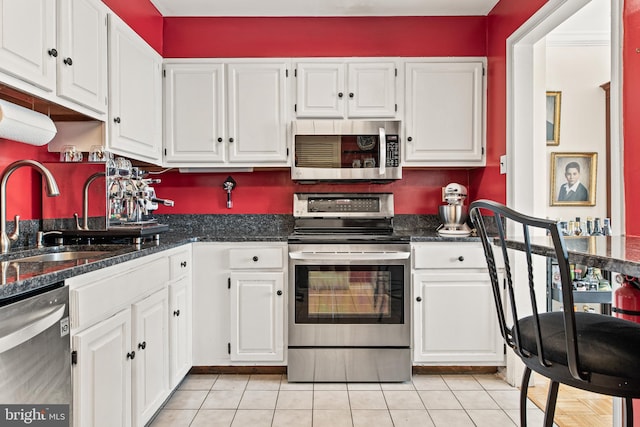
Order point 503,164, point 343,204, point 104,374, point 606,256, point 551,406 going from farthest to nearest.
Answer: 1. point 343,204
2. point 503,164
3. point 104,374
4. point 551,406
5. point 606,256

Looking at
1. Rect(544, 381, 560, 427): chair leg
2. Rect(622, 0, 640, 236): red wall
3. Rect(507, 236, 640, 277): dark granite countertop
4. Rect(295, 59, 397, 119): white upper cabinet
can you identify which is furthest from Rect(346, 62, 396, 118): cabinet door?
Rect(544, 381, 560, 427): chair leg

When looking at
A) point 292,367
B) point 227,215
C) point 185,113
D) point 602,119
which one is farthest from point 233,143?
point 602,119

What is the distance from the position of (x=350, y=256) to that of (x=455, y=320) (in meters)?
0.79

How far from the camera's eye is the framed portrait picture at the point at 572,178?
3475mm

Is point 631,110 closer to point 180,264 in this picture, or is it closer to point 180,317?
point 180,264

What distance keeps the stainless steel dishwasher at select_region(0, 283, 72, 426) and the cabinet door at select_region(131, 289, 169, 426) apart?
0.51 meters

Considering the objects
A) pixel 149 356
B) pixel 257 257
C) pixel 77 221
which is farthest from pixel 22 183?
pixel 257 257

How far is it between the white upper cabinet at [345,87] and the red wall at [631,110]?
1458 mm

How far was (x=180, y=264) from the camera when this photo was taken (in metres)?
2.39

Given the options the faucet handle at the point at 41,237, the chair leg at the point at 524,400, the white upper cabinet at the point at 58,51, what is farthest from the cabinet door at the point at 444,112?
the faucet handle at the point at 41,237

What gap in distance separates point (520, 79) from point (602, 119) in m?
1.48

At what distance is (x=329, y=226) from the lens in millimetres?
3055

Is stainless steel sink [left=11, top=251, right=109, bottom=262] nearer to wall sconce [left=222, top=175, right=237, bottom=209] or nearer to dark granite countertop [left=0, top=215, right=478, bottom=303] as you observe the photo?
dark granite countertop [left=0, top=215, right=478, bottom=303]

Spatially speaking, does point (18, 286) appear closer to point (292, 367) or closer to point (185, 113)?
point (292, 367)
